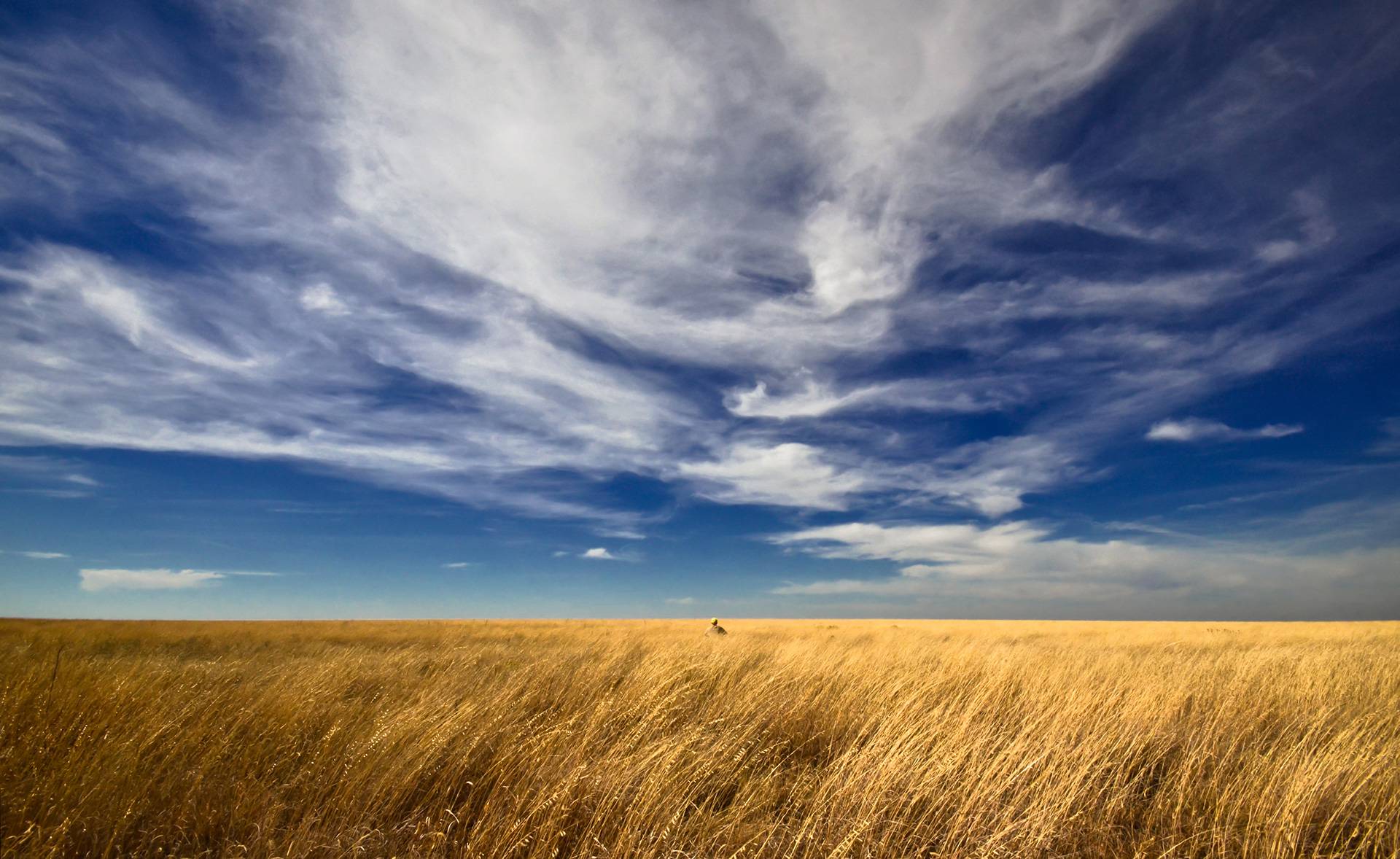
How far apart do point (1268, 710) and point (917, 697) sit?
15.5 feet

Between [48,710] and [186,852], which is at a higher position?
[48,710]

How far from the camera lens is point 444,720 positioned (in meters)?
5.38

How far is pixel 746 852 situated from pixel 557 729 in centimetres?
229

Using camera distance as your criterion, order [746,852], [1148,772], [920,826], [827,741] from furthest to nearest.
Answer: [827,741], [1148,772], [920,826], [746,852]

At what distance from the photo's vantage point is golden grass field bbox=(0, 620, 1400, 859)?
367 cm

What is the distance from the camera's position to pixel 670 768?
4281 millimetres

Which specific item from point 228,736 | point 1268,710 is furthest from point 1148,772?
point 228,736

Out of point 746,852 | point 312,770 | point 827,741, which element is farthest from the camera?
point 827,741

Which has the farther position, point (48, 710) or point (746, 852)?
point (48, 710)

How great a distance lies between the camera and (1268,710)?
740 cm

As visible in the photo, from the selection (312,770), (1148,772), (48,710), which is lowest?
(1148,772)

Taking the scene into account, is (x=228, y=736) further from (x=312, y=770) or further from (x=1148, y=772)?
(x=1148, y=772)

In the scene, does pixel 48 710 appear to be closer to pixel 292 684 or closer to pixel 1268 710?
pixel 292 684

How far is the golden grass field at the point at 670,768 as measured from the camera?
3666 millimetres
